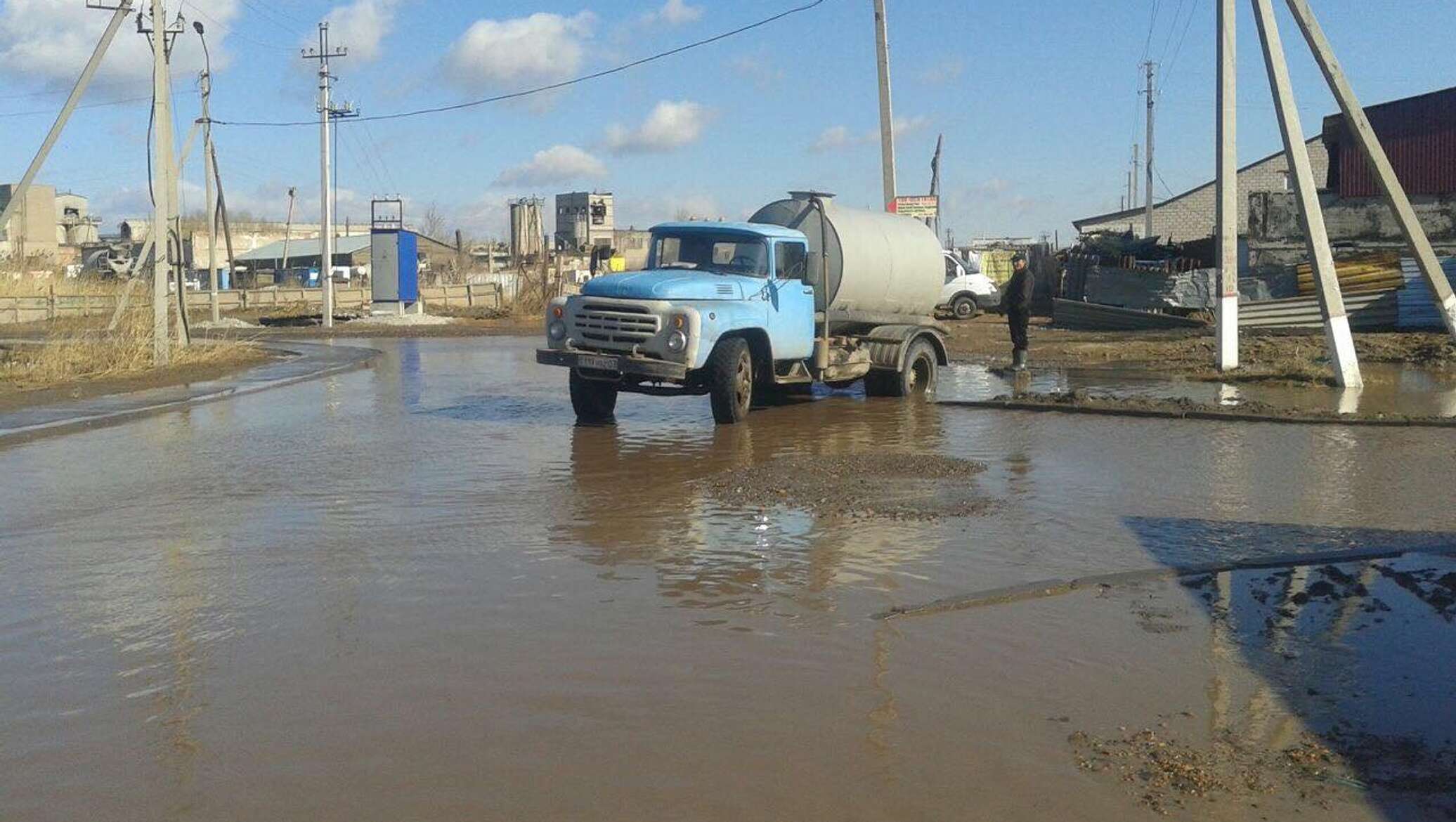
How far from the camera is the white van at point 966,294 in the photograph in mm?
41719

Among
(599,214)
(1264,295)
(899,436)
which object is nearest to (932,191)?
(599,214)

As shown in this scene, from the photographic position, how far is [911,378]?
18266 mm

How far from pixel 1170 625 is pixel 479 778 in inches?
137

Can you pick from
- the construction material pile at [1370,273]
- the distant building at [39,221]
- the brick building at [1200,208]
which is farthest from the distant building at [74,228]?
the construction material pile at [1370,273]

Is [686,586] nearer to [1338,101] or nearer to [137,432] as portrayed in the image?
[137,432]

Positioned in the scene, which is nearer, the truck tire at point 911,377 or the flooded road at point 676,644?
the flooded road at point 676,644

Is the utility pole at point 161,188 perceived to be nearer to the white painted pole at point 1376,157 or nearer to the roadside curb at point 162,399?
the roadside curb at point 162,399

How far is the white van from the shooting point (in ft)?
137

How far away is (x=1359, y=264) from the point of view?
28094 millimetres

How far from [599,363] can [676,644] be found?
834cm

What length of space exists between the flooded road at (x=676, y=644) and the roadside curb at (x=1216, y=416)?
86.4 inches

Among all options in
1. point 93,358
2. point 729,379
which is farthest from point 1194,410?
point 93,358

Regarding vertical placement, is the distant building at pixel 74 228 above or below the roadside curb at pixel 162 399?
above

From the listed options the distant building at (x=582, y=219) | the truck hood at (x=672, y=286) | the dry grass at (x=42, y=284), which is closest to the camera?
the truck hood at (x=672, y=286)
